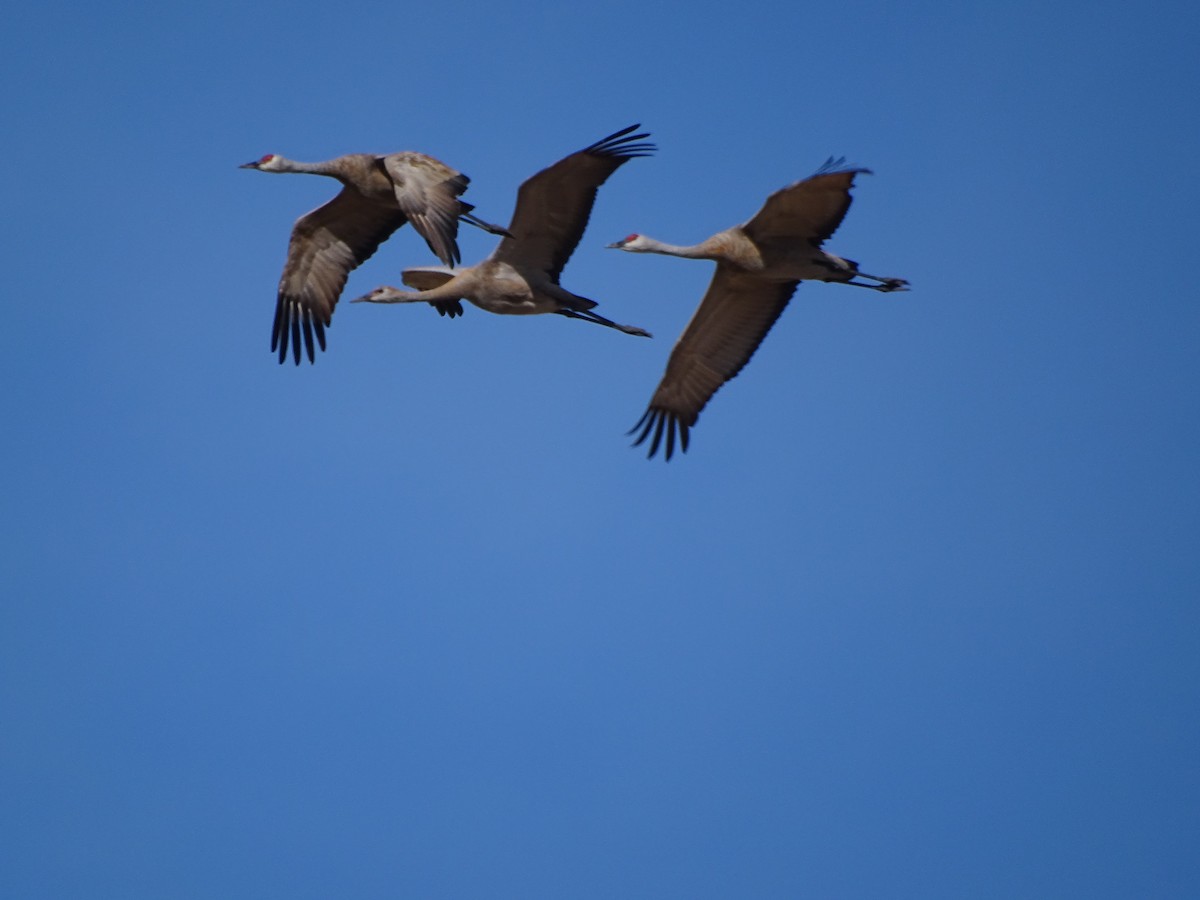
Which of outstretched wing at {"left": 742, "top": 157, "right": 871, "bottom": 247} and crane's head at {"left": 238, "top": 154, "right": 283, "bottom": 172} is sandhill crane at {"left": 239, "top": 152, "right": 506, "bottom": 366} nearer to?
crane's head at {"left": 238, "top": 154, "right": 283, "bottom": 172}

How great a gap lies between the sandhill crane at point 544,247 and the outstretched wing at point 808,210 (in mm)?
1187

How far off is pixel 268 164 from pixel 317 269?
3.63 feet

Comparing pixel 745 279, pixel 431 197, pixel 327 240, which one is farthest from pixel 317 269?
pixel 745 279

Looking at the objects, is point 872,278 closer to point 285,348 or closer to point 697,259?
point 697,259

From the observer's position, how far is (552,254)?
16078 mm

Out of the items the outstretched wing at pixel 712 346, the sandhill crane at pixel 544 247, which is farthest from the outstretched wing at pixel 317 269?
the outstretched wing at pixel 712 346

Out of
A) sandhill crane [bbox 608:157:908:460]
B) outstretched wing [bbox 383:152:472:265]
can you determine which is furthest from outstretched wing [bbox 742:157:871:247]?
outstretched wing [bbox 383:152:472:265]

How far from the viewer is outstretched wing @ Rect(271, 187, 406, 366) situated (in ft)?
58.5

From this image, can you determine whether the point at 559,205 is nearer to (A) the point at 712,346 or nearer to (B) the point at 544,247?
(B) the point at 544,247

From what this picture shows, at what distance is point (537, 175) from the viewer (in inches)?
602

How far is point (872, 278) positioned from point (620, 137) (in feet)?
9.53

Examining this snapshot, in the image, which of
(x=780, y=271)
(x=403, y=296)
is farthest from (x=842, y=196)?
(x=403, y=296)

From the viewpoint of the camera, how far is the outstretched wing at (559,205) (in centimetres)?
1529

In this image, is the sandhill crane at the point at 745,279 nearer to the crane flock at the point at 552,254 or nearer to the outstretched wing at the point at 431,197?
the crane flock at the point at 552,254
